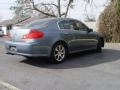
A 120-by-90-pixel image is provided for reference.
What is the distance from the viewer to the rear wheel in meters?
9.03

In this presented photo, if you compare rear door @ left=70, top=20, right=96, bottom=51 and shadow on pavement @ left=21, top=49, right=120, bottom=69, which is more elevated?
rear door @ left=70, top=20, right=96, bottom=51

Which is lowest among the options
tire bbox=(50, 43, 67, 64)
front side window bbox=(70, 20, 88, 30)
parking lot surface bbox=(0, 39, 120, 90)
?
parking lot surface bbox=(0, 39, 120, 90)

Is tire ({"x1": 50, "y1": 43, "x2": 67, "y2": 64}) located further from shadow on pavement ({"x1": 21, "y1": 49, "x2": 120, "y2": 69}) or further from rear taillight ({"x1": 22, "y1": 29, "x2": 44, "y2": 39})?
rear taillight ({"x1": 22, "y1": 29, "x2": 44, "y2": 39})

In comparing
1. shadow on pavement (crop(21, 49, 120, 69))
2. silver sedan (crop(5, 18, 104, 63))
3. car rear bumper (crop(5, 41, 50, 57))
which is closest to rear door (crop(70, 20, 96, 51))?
silver sedan (crop(5, 18, 104, 63))

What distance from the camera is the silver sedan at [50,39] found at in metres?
8.67

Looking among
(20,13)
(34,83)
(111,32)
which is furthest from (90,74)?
(20,13)

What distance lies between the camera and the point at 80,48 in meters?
10.2

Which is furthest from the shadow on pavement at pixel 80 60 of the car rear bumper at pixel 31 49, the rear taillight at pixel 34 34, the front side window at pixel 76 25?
the front side window at pixel 76 25

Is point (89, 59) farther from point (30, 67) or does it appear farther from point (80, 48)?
point (30, 67)

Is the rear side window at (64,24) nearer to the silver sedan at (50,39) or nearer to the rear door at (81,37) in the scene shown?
the silver sedan at (50,39)

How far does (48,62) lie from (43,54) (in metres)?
0.74

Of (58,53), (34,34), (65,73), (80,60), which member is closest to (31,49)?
(34,34)

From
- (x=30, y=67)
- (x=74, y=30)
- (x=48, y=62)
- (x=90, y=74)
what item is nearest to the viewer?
(x=90, y=74)

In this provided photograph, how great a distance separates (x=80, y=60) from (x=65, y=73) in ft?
6.77
